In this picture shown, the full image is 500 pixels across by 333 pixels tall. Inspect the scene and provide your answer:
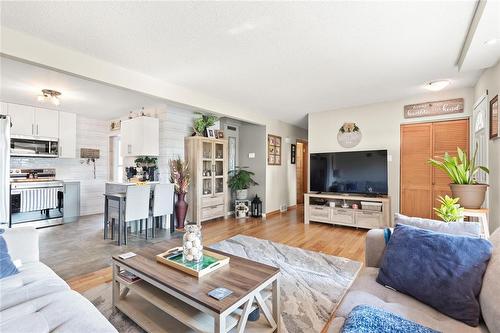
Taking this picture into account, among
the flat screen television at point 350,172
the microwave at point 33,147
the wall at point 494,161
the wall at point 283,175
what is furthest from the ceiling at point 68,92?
the wall at point 494,161

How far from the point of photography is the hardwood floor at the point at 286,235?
2.45m

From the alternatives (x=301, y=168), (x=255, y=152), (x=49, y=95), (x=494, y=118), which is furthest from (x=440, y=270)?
(x=301, y=168)

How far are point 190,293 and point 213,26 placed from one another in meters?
2.06

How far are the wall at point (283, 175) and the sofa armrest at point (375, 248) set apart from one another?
382 centimetres

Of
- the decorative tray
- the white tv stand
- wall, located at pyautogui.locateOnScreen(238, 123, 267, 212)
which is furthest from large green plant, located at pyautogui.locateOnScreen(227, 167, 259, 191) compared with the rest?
the decorative tray

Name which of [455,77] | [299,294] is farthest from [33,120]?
[455,77]

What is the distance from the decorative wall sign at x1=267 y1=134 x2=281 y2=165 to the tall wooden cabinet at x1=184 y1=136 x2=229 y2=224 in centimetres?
110

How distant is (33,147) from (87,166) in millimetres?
1132

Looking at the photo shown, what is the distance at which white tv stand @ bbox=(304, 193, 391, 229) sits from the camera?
404cm

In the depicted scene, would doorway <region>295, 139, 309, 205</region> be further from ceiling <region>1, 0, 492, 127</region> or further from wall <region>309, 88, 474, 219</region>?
ceiling <region>1, 0, 492, 127</region>

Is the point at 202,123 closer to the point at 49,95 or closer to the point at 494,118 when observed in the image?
the point at 49,95

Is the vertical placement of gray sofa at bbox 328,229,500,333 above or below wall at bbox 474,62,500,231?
below

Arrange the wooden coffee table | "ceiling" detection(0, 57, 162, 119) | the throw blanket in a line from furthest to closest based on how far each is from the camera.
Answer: "ceiling" detection(0, 57, 162, 119)
the wooden coffee table
the throw blanket

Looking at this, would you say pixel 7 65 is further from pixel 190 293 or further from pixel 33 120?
pixel 190 293
